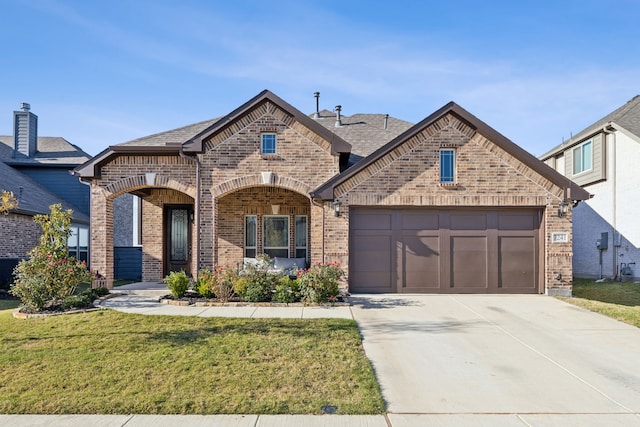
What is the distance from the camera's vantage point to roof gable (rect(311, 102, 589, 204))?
1155 cm

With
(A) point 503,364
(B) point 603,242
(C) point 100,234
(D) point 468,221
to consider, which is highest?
(D) point 468,221

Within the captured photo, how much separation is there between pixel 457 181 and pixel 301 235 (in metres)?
5.37

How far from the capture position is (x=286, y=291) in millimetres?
10391

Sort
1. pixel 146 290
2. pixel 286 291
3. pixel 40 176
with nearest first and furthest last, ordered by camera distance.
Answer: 1. pixel 286 291
2. pixel 146 290
3. pixel 40 176

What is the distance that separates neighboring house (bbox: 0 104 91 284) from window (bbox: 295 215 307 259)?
10.3 meters

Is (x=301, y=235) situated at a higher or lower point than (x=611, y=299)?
higher

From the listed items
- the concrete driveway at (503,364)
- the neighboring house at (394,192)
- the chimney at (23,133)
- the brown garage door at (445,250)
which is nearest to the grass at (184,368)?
the concrete driveway at (503,364)

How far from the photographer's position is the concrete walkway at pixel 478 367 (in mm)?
4355

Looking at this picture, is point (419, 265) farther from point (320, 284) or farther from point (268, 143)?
point (268, 143)

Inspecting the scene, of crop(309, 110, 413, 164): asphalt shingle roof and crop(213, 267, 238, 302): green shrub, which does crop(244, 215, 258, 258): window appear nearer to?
crop(213, 267, 238, 302): green shrub

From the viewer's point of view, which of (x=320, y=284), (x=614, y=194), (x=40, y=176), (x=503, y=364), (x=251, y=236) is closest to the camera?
(x=503, y=364)

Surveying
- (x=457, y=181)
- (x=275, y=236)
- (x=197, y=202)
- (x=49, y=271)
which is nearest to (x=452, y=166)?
(x=457, y=181)

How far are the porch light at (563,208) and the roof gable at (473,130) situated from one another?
0.85 ft

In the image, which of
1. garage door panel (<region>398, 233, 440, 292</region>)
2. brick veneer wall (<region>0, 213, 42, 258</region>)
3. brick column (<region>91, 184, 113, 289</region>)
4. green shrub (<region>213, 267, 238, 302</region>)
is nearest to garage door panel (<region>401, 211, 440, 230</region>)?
garage door panel (<region>398, 233, 440, 292</region>)
